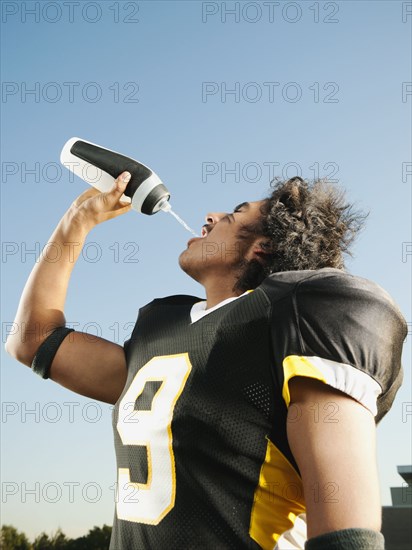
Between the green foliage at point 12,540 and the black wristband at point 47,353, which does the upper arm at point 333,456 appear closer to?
the black wristband at point 47,353

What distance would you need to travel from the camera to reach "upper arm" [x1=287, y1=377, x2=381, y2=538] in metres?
1.40

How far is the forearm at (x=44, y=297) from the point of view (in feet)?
7.79

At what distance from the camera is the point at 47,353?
233 centimetres

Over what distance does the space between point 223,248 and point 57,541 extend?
2609 centimetres

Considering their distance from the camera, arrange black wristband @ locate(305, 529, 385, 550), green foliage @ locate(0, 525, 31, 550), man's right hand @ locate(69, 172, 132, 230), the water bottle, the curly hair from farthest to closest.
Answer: green foliage @ locate(0, 525, 31, 550), the water bottle, man's right hand @ locate(69, 172, 132, 230), the curly hair, black wristband @ locate(305, 529, 385, 550)

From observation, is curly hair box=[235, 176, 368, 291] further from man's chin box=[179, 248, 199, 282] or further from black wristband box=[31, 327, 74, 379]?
black wristband box=[31, 327, 74, 379]

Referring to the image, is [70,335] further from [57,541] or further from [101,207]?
[57,541]

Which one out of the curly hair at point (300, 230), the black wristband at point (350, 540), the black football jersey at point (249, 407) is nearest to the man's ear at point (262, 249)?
the curly hair at point (300, 230)

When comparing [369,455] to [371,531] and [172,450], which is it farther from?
[172,450]

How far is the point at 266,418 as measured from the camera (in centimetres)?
166

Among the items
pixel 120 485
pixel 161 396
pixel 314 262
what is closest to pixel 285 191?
pixel 314 262

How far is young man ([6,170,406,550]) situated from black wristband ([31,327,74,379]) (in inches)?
13.8

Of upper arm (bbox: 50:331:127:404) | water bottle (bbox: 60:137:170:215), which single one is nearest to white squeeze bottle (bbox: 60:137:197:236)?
water bottle (bbox: 60:137:170:215)

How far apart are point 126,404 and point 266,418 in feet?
1.63
